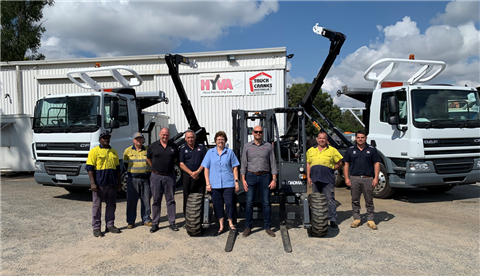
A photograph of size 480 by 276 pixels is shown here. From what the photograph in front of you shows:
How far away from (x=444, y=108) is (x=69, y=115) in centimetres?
905

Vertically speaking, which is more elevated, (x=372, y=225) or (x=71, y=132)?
(x=71, y=132)

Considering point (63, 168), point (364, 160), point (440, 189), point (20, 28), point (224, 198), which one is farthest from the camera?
point (20, 28)

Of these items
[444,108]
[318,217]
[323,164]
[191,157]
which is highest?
[444,108]

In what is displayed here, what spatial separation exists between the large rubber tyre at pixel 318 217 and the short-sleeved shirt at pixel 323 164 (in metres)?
0.45

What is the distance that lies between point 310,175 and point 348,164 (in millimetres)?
831

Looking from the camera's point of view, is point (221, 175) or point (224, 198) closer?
point (221, 175)

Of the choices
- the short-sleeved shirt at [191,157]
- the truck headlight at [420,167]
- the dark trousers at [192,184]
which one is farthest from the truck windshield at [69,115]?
the truck headlight at [420,167]

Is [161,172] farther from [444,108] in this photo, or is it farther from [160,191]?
[444,108]

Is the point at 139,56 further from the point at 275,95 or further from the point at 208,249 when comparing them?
the point at 208,249

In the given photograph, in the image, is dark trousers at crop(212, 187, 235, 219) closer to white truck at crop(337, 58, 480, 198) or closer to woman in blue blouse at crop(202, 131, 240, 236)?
woman in blue blouse at crop(202, 131, 240, 236)

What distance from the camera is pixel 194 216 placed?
496cm

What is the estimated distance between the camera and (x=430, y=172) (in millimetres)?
6926

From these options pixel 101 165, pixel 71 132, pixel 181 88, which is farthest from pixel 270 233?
pixel 181 88

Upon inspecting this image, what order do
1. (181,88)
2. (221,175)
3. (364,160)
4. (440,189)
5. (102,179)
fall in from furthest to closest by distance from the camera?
(181,88) < (440,189) < (364,160) < (102,179) < (221,175)
